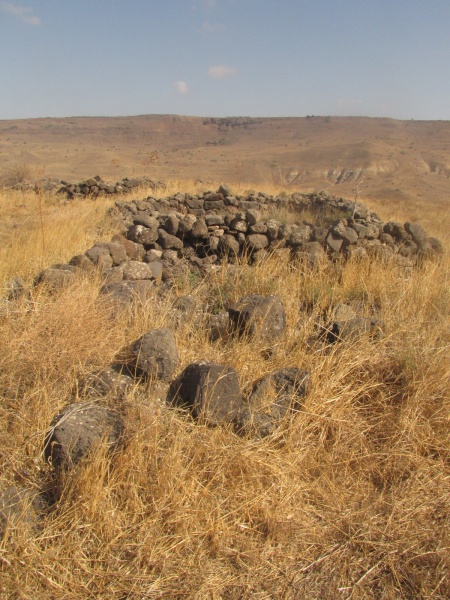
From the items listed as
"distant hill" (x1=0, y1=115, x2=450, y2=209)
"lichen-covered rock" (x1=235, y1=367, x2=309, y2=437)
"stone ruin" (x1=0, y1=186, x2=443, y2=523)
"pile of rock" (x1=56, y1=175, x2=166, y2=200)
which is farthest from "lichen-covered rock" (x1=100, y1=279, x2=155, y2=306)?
"distant hill" (x1=0, y1=115, x2=450, y2=209)

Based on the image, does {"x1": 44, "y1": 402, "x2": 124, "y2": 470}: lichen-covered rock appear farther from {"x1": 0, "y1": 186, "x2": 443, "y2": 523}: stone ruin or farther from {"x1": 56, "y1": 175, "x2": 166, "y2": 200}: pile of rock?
{"x1": 56, "y1": 175, "x2": 166, "y2": 200}: pile of rock

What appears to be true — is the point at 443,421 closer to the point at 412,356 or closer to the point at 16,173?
the point at 412,356

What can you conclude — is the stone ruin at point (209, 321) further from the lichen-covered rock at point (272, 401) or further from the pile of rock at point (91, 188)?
the pile of rock at point (91, 188)

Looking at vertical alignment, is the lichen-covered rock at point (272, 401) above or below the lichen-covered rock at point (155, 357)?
below

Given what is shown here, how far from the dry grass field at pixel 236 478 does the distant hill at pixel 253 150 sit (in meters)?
17.7

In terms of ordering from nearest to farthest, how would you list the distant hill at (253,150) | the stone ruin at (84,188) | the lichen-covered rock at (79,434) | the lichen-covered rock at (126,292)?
the lichen-covered rock at (79,434) < the lichen-covered rock at (126,292) < the stone ruin at (84,188) < the distant hill at (253,150)

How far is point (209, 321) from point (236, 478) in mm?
2065

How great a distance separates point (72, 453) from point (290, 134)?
9434cm

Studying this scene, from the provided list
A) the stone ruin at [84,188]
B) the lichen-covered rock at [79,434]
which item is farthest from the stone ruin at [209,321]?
the stone ruin at [84,188]

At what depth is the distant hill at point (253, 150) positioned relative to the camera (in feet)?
136

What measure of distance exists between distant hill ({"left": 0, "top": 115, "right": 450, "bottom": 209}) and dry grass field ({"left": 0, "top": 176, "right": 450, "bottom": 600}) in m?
17.7

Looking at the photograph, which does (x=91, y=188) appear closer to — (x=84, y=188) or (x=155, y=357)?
(x=84, y=188)

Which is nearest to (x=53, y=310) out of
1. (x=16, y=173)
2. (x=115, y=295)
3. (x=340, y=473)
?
(x=115, y=295)

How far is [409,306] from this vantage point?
15.7 ft
